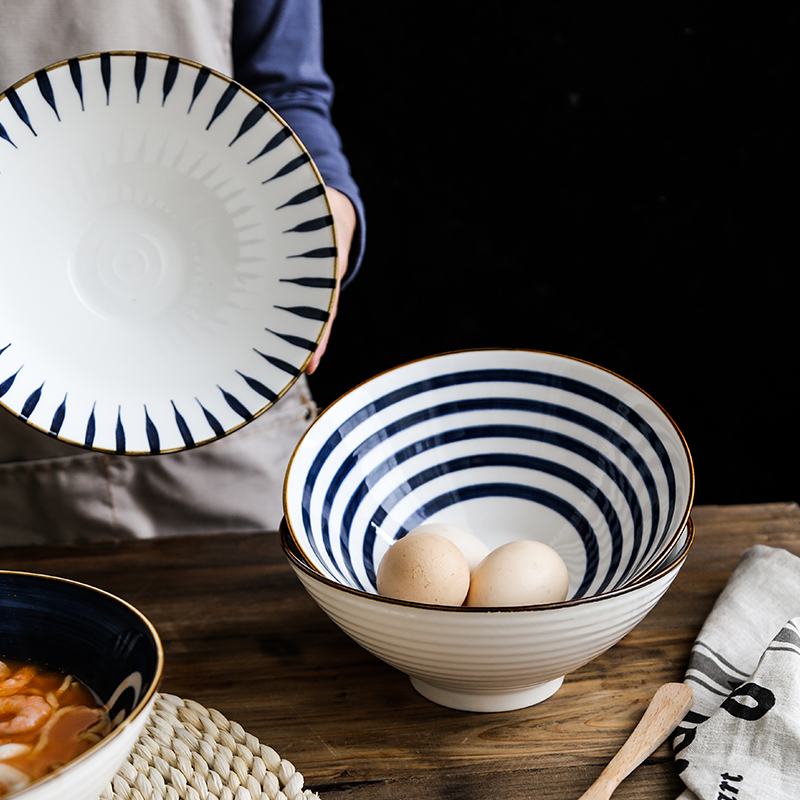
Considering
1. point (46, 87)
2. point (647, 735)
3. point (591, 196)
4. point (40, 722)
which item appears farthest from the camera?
point (591, 196)

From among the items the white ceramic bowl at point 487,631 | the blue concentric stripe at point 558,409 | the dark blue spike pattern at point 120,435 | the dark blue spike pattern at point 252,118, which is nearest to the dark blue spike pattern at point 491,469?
the blue concentric stripe at point 558,409

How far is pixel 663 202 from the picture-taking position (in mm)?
1849

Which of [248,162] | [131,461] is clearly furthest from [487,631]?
[131,461]

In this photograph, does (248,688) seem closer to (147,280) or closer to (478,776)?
(478,776)

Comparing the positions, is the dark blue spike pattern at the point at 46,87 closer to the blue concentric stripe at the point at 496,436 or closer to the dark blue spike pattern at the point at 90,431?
the dark blue spike pattern at the point at 90,431

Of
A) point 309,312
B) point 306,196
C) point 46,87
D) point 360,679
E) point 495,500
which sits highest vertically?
point 46,87

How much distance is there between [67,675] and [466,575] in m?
0.34

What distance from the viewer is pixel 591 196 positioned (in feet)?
6.07

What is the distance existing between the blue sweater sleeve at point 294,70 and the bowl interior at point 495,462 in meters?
0.36

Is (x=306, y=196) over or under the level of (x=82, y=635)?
over

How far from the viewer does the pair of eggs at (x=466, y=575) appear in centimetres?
67

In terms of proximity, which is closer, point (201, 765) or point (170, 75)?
point (201, 765)

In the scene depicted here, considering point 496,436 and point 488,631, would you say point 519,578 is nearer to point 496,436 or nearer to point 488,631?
point 488,631

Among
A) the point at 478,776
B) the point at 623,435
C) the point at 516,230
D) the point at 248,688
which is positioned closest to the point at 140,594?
the point at 248,688
